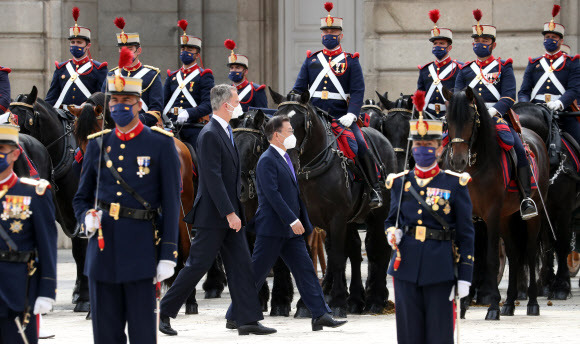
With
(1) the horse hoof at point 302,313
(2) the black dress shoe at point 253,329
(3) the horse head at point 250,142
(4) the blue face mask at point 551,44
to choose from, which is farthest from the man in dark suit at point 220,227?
(4) the blue face mask at point 551,44

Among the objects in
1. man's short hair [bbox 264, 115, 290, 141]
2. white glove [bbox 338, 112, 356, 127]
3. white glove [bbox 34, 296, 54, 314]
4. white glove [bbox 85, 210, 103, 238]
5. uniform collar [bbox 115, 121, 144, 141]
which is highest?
white glove [bbox 338, 112, 356, 127]

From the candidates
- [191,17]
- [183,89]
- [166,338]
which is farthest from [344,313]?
[191,17]

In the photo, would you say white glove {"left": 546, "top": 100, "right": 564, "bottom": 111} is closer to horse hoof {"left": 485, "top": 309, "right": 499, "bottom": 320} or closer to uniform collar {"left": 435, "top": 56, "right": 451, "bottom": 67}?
uniform collar {"left": 435, "top": 56, "right": 451, "bottom": 67}

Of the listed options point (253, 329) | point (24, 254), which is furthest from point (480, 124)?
point (24, 254)

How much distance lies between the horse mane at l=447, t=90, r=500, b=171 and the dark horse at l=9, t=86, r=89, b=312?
412 cm

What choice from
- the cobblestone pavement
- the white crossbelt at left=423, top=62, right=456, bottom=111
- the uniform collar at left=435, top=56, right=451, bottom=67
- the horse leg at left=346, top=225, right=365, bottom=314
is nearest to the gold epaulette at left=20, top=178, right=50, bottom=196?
the cobblestone pavement

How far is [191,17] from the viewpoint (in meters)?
22.5

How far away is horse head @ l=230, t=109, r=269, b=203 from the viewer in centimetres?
1398

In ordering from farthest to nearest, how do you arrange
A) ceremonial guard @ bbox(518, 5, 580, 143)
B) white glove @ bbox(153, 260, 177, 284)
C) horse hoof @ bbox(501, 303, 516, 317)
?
ceremonial guard @ bbox(518, 5, 580, 143) < horse hoof @ bbox(501, 303, 516, 317) < white glove @ bbox(153, 260, 177, 284)

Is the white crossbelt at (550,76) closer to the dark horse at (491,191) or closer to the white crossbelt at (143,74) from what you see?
the dark horse at (491,191)

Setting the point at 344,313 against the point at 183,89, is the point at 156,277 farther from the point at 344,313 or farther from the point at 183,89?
the point at 183,89

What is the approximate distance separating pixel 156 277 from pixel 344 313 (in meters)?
4.96

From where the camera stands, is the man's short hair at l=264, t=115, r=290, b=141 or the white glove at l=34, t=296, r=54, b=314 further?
the man's short hair at l=264, t=115, r=290, b=141

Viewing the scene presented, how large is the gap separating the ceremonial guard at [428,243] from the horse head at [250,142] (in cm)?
549
